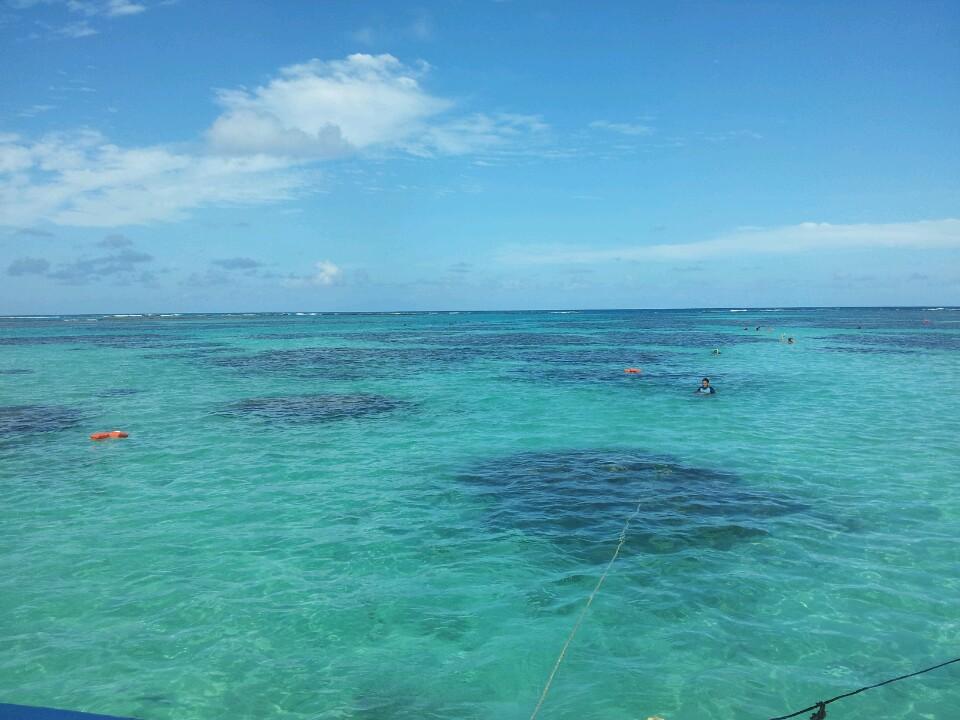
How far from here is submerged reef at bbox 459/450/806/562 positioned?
12.6m

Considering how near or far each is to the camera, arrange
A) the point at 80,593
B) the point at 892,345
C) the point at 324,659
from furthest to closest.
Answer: the point at 892,345, the point at 80,593, the point at 324,659

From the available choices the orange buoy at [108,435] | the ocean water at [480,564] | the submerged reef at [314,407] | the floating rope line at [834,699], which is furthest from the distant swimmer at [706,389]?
the orange buoy at [108,435]

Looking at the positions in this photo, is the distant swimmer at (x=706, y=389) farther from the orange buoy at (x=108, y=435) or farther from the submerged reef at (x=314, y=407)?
the orange buoy at (x=108, y=435)

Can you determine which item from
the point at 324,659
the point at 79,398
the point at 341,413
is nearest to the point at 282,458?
the point at 341,413

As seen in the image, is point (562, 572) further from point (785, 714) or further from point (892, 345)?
point (892, 345)

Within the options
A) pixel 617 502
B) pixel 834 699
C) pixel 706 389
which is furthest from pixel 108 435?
pixel 706 389

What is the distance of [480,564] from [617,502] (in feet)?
15.6

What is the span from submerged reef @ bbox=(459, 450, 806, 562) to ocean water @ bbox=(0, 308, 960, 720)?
0.10 metres

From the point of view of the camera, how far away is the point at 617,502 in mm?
14836

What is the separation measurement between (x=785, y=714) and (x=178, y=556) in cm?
1146

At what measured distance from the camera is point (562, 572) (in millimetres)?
11250

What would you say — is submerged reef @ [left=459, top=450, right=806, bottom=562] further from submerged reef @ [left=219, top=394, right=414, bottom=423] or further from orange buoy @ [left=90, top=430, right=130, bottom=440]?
orange buoy @ [left=90, top=430, right=130, bottom=440]

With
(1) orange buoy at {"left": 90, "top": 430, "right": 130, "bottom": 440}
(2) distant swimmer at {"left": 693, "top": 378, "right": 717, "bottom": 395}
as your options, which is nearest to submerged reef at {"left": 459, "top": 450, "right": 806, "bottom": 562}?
(2) distant swimmer at {"left": 693, "top": 378, "right": 717, "bottom": 395}

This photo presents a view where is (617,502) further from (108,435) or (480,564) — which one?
(108,435)
